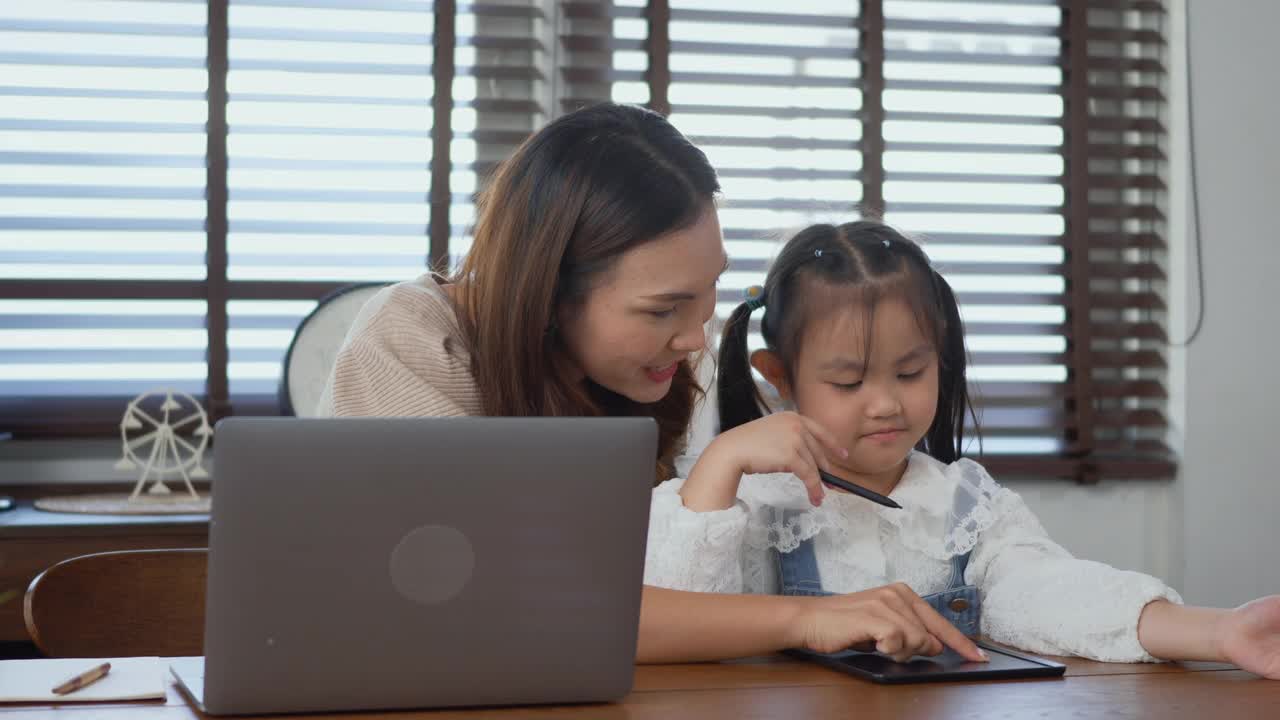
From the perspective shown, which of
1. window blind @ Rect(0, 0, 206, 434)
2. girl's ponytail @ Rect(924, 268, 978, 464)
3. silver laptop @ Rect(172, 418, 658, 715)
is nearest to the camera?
silver laptop @ Rect(172, 418, 658, 715)

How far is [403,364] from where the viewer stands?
135cm

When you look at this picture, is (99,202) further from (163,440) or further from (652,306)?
(652,306)

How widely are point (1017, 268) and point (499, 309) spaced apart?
1977mm

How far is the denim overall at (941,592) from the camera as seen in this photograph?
134 centimetres

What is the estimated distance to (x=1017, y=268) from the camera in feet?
10.0

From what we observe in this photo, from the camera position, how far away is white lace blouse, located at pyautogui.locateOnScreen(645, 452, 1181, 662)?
117 centimetres

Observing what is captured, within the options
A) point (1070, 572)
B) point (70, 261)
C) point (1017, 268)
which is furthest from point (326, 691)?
point (1017, 268)

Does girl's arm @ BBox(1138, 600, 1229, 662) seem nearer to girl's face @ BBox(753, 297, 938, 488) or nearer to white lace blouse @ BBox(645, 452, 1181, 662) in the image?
white lace blouse @ BBox(645, 452, 1181, 662)

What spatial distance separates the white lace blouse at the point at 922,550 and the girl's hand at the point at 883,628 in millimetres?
136

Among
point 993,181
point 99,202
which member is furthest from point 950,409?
point 99,202

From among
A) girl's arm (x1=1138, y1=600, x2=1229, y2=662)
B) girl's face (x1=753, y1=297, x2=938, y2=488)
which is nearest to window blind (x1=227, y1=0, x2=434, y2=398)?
girl's face (x1=753, y1=297, x2=938, y2=488)

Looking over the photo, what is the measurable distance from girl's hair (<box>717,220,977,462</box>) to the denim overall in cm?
20

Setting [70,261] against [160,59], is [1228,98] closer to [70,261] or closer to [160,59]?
[160,59]

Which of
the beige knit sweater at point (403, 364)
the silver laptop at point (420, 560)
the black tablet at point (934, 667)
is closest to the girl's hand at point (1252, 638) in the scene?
the black tablet at point (934, 667)
